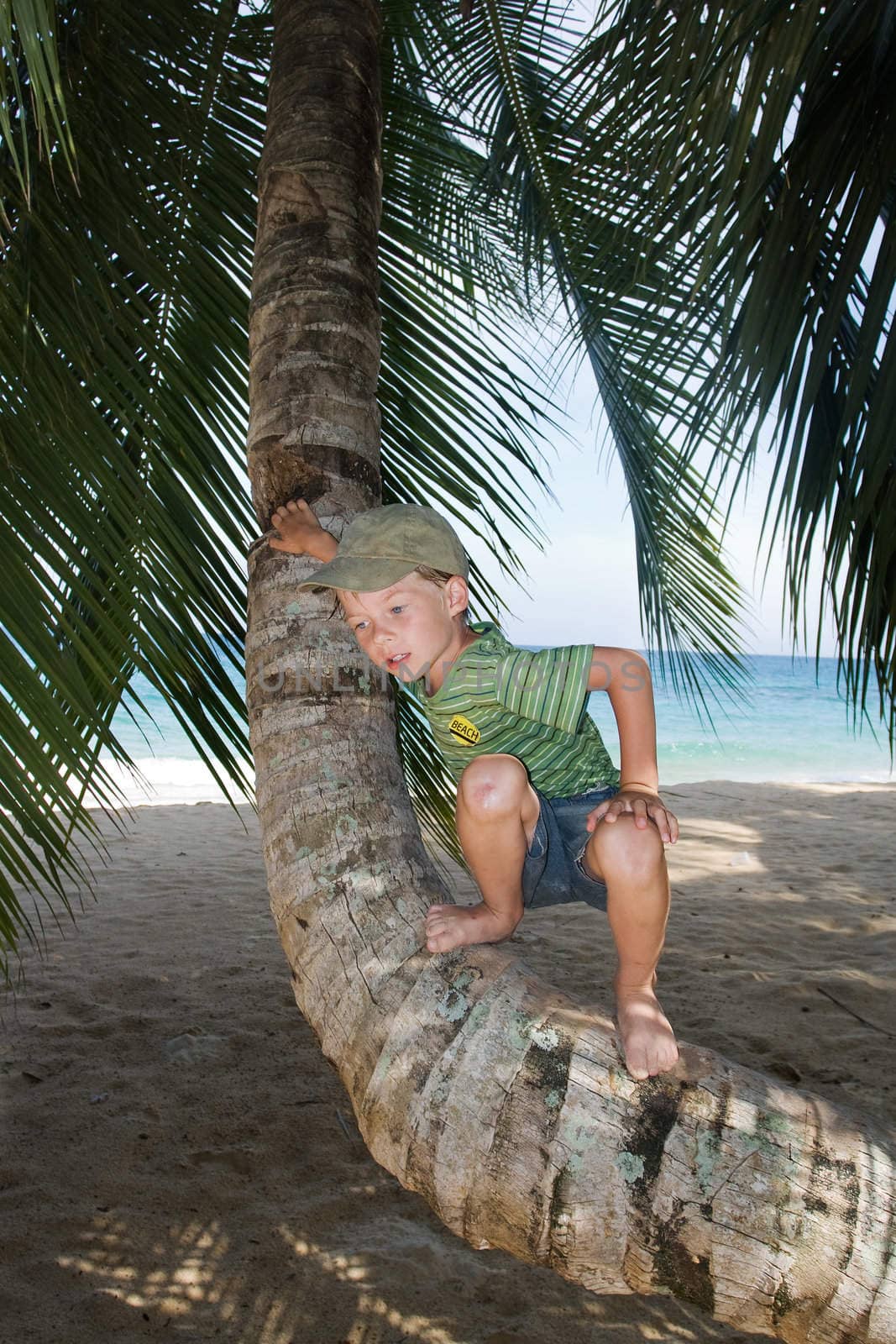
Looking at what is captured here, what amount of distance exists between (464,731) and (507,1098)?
32.4 inches

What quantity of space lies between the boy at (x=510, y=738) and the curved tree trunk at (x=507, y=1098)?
84 mm

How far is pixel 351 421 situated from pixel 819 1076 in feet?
8.63

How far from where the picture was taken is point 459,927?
Result: 142 cm

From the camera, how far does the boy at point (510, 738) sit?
152 cm

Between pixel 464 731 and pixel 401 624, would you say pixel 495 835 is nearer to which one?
pixel 464 731

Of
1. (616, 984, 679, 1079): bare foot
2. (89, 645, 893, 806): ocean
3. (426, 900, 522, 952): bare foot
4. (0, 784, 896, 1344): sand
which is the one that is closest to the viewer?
(616, 984, 679, 1079): bare foot

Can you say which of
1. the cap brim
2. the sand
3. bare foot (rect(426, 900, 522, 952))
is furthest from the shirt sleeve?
the sand

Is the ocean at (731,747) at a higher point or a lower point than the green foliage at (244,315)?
lower

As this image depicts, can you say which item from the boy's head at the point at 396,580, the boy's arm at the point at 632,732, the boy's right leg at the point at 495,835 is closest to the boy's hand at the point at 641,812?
the boy's arm at the point at 632,732

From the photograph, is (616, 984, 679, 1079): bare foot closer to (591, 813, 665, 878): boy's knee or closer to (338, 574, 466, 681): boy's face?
(591, 813, 665, 878): boy's knee

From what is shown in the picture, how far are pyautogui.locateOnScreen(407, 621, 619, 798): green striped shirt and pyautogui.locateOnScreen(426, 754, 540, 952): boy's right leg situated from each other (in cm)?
20

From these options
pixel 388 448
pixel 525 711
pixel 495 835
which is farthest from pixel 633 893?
pixel 388 448

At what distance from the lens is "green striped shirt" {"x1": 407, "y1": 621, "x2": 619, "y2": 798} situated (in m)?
1.76

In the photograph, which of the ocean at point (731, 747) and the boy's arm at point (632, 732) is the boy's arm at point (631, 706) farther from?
the ocean at point (731, 747)
